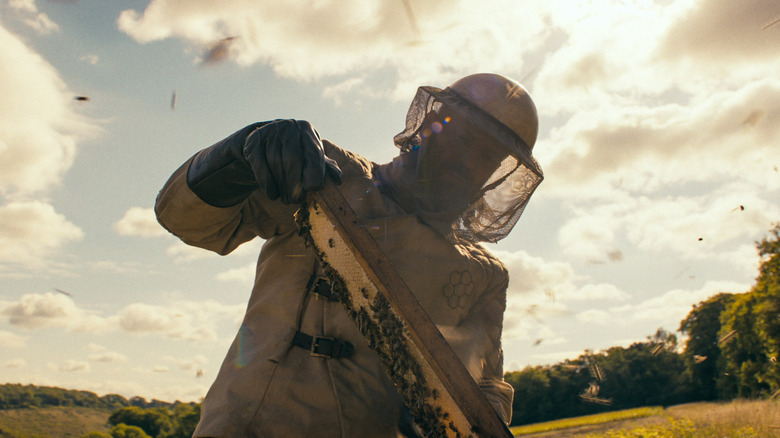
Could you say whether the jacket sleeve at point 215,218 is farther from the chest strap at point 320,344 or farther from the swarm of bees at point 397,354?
the chest strap at point 320,344

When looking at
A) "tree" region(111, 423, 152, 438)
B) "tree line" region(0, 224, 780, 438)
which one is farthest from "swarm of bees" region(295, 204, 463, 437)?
"tree" region(111, 423, 152, 438)

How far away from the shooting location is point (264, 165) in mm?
2295

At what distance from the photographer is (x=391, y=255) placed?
118 inches

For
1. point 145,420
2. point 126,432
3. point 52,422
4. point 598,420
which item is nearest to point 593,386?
point 598,420

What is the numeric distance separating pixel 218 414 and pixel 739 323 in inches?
1629

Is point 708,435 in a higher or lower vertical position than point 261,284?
lower

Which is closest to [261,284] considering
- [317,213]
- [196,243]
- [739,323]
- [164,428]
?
[196,243]

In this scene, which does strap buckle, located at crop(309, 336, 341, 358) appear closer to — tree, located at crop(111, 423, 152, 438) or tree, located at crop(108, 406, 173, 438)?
tree, located at crop(111, 423, 152, 438)

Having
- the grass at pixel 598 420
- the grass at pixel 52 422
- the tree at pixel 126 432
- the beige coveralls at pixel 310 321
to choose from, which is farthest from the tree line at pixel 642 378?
the grass at pixel 52 422

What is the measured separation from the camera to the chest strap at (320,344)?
97.0 inches

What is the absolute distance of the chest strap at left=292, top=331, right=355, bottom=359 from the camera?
2.46m

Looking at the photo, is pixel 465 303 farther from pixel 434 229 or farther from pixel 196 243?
pixel 196 243

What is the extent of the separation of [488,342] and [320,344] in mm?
1395

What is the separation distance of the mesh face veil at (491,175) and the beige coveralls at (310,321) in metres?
0.33
